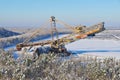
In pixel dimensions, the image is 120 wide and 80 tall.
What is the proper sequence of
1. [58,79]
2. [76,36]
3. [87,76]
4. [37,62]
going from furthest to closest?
[76,36], [37,62], [87,76], [58,79]

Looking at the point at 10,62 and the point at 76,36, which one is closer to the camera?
the point at 10,62

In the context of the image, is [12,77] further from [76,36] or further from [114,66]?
[76,36]

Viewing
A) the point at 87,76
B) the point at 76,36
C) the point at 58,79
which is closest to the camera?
the point at 58,79

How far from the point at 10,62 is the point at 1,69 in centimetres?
83

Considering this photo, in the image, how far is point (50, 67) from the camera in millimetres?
6508

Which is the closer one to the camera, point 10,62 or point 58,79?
point 58,79

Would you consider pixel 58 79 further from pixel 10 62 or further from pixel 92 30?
pixel 92 30

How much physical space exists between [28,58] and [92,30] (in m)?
10.2

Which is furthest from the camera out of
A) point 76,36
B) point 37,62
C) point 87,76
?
point 76,36

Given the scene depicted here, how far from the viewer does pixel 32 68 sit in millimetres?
6004

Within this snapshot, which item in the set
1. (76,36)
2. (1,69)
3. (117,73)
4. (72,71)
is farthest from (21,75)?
(76,36)

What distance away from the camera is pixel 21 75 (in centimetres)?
548

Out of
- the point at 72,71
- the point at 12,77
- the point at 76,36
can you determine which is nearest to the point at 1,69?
the point at 12,77

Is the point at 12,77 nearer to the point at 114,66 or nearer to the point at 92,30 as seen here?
the point at 114,66
